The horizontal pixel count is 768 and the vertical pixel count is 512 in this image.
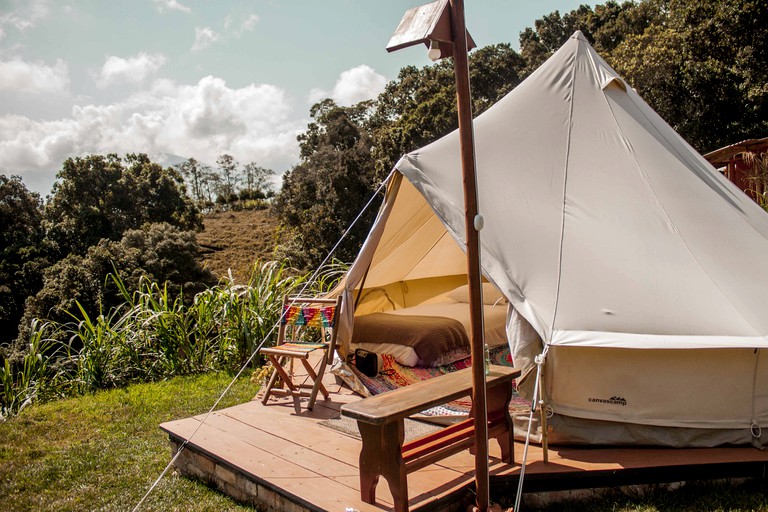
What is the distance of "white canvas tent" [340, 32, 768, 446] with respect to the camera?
3.07 meters

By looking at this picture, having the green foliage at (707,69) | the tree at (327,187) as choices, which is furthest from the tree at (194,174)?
the green foliage at (707,69)

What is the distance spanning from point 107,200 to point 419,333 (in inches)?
916

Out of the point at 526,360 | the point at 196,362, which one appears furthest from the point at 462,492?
the point at 196,362

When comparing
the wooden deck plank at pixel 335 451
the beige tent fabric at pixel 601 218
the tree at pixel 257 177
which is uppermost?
the tree at pixel 257 177

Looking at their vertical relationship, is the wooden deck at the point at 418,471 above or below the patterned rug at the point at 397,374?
below

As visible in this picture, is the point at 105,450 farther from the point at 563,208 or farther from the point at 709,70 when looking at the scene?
the point at 709,70

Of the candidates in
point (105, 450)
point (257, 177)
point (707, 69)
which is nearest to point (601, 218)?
point (105, 450)

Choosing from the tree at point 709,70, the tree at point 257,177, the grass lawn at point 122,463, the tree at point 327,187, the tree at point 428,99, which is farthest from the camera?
the tree at point 257,177

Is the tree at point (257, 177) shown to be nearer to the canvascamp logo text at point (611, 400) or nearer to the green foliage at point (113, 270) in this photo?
the green foliage at point (113, 270)

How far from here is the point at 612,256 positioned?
334cm

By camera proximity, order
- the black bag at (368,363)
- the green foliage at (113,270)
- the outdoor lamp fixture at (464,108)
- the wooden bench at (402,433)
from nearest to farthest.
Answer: the outdoor lamp fixture at (464,108), the wooden bench at (402,433), the black bag at (368,363), the green foliage at (113,270)

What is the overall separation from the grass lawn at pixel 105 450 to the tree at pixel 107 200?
19.6 m

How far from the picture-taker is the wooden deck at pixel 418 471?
2.81m

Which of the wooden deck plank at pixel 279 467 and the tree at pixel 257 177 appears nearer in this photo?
the wooden deck plank at pixel 279 467
